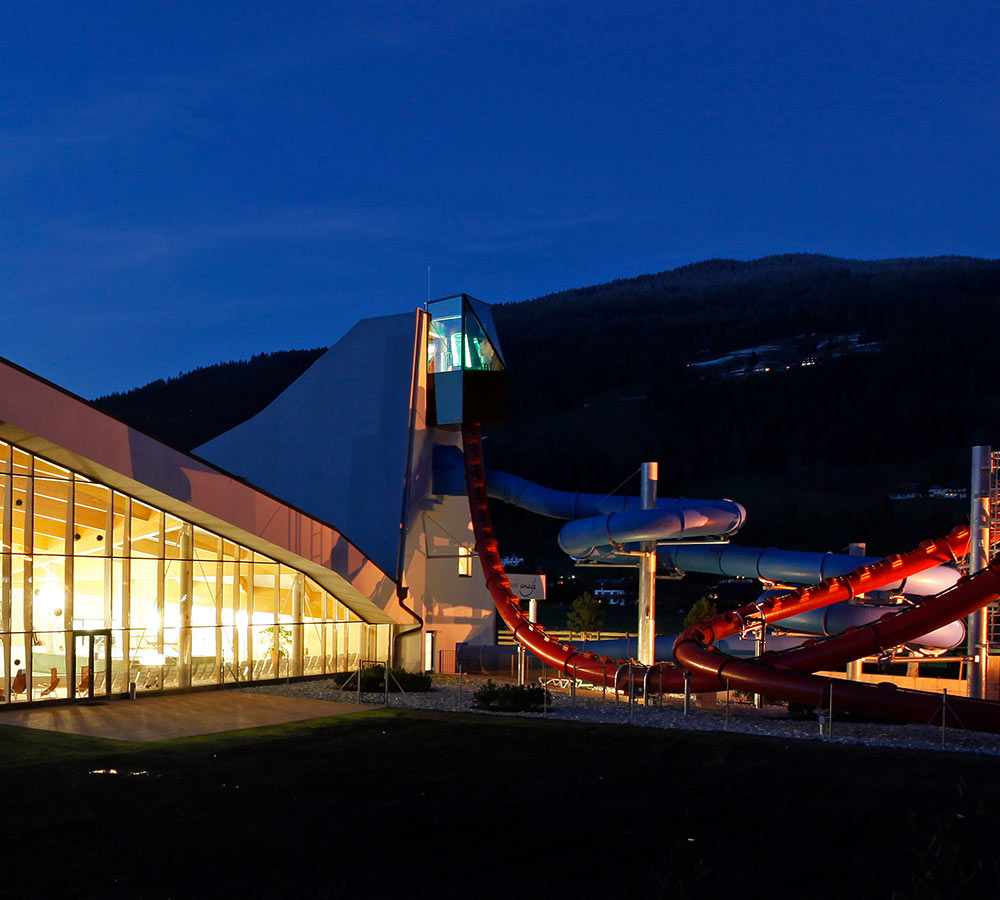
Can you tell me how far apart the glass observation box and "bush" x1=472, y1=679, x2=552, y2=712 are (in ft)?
45.2

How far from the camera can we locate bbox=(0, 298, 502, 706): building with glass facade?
3052 centimetres

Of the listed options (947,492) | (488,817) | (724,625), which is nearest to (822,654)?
(724,625)

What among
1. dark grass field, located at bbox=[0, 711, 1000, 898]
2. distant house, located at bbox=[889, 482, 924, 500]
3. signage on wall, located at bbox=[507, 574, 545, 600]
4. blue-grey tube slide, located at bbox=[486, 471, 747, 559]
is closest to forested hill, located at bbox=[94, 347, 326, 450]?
distant house, located at bbox=[889, 482, 924, 500]

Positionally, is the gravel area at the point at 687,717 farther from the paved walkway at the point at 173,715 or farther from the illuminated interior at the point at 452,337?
the illuminated interior at the point at 452,337

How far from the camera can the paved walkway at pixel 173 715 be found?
89.0 feet

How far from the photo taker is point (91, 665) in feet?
105

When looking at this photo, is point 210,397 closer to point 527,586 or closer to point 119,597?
point 527,586

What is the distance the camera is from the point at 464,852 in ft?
51.2

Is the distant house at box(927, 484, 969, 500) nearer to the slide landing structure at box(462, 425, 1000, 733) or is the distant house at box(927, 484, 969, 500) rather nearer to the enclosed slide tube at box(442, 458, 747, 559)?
the enclosed slide tube at box(442, 458, 747, 559)

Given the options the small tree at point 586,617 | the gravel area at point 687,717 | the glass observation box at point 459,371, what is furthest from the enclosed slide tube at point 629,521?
the small tree at point 586,617

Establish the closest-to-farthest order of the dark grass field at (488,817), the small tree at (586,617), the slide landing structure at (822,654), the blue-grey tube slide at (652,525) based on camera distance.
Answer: the dark grass field at (488,817) < the slide landing structure at (822,654) < the blue-grey tube slide at (652,525) < the small tree at (586,617)

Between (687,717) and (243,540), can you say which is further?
(243,540)

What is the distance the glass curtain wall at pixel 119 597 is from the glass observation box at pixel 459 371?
30.9ft

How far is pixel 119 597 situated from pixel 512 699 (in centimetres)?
1097
